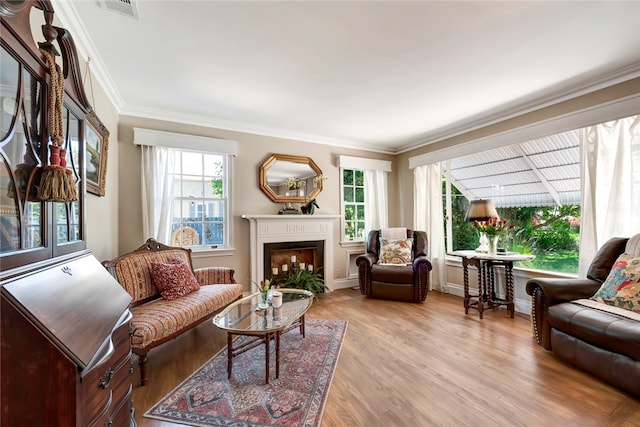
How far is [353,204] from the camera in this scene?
15.8 ft

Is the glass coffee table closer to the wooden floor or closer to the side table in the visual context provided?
the wooden floor

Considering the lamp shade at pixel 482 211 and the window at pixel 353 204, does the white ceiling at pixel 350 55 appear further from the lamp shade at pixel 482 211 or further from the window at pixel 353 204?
the window at pixel 353 204

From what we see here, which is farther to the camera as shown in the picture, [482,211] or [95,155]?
[482,211]

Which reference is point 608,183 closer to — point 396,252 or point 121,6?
point 396,252

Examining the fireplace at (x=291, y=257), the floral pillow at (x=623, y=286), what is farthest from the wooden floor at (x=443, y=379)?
the fireplace at (x=291, y=257)

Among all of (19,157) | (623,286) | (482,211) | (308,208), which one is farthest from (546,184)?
(19,157)

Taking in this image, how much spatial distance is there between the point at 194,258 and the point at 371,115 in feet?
9.56

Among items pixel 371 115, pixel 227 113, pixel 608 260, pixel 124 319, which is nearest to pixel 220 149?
pixel 227 113

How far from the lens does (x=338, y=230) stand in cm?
458

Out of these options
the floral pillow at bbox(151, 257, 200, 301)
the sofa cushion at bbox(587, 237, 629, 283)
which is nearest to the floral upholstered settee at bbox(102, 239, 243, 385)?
the floral pillow at bbox(151, 257, 200, 301)

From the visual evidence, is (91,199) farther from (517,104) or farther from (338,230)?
(517,104)

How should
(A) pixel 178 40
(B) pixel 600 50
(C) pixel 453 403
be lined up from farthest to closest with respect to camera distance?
1. (B) pixel 600 50
2. (A) pixel 178 40
3. (C) pixel 453 403

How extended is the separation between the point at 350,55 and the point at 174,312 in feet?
8.26

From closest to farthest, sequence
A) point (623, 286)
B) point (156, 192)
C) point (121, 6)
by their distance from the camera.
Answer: point (121, 6) → point (623, 286) → point (156, 192)
